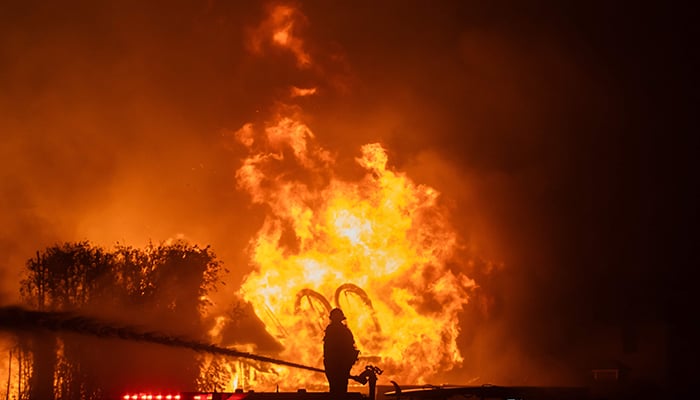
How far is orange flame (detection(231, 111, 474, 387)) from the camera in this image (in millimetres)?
65438

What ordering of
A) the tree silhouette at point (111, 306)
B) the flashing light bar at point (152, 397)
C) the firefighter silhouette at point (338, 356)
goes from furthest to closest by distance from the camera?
the tree silhouette at point (111, 306), the firefighter silhouette at point (338, 356), the flashing light bar at point (152, 397)

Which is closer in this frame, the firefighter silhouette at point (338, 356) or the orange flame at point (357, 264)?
the firefighter silhouette at point (338, 356)

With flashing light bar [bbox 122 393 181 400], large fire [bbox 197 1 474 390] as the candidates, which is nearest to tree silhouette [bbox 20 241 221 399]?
large fire [bbox 197 1 474 390]

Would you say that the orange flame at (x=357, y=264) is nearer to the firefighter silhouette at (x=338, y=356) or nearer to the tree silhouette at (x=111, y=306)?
the tree silhouette at (x=111, y=306)

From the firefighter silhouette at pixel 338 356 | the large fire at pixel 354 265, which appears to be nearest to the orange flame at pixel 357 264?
the large fire at pixel 354 265

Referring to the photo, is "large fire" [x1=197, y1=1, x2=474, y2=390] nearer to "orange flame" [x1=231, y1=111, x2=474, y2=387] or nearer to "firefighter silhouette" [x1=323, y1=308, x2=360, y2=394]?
"orange flame" [x1=231, y1=111, x2=474, y2=387]

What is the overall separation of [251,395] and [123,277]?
143 ft

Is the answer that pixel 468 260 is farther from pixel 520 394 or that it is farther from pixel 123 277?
pixel 520 394

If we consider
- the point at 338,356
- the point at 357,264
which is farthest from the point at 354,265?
the point at 338,356

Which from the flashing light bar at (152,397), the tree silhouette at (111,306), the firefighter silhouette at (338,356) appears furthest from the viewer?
the tree silhouette at (111,306)

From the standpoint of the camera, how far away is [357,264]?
68188mm

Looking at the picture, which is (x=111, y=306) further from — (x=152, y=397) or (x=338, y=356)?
(x=152, y=397)

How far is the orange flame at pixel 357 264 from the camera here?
65438 mm

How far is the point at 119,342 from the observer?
2258 inches
